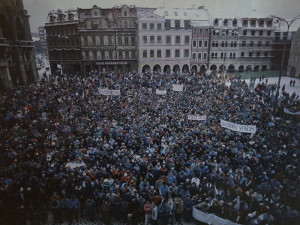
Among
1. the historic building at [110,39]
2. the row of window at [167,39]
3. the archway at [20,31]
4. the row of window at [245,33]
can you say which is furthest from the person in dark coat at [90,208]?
the row of window at [245,33]

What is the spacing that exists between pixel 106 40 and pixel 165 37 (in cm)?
899

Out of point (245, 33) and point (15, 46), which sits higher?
point (245, 33)

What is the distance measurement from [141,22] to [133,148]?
979 inches

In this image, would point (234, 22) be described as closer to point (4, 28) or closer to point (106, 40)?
point (106, 40)

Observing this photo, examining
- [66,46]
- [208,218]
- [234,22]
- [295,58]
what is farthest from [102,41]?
[208,218]

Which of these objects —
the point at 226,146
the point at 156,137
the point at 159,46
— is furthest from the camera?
the point at 159,46

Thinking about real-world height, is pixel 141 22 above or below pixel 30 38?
above

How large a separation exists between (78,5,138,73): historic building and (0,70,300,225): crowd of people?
15.0m

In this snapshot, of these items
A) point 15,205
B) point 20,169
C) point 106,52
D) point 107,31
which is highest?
point 107,31

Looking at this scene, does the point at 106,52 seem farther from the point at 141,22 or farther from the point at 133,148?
the point at 133,148

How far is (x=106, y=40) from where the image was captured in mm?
33062

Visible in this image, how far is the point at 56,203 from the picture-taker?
842cm

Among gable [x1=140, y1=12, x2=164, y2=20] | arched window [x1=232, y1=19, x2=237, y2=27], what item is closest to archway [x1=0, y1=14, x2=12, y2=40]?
gable [x1=140, y1=12, x2=164, y2=20]

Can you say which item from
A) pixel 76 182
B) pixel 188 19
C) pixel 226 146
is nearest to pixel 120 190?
pixel 76 182
